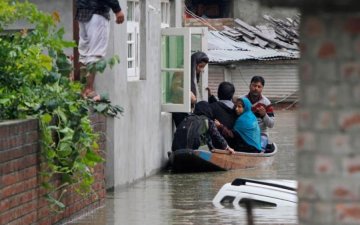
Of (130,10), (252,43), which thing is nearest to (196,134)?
(130,10)

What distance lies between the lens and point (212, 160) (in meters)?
17.5

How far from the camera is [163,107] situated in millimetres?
18281

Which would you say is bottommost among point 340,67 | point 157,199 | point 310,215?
point 157,199

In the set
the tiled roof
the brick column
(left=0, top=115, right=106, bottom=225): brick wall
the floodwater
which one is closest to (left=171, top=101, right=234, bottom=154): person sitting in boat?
the floodwater

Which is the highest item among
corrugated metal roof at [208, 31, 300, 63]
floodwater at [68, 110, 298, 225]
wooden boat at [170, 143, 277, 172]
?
corrugated metal roof at [208, 31, 300, 63]

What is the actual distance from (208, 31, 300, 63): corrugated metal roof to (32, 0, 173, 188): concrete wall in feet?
50.5

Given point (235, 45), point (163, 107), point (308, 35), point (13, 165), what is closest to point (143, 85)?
point (163, 107)

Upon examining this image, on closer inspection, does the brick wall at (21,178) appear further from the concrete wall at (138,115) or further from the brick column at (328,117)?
the brick column at (328,117)

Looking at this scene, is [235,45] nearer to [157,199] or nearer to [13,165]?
[157,199]

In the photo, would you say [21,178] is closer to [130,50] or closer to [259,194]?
[259,194]

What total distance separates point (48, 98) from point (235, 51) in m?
24.6

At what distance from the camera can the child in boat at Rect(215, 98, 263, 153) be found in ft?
59.7

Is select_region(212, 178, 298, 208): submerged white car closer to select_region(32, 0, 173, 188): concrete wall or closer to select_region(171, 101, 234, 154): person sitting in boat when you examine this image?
select_region(32, 0, 173, 188): concrete wall

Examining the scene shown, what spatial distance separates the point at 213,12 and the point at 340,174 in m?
42.1
